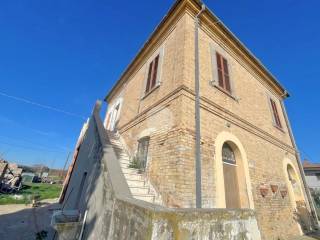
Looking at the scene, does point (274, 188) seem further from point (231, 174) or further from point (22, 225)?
point (22, 225)

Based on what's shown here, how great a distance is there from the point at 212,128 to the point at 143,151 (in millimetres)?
2522

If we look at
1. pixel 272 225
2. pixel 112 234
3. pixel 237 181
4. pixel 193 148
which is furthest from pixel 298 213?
pixel 112 234

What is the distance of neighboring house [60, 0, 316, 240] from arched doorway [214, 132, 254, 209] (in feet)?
0.10

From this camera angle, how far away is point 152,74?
720cm

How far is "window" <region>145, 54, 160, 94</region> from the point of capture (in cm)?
693

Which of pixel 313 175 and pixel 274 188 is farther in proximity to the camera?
pixel 313 175

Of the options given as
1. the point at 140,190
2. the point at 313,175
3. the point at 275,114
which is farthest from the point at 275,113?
the point at 313,175

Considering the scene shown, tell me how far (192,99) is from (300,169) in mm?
8556

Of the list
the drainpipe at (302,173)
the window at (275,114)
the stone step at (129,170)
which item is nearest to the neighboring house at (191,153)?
the stone step at (129,170)

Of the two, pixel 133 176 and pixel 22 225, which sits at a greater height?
pixel 133 176

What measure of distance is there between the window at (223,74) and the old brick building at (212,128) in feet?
0.15

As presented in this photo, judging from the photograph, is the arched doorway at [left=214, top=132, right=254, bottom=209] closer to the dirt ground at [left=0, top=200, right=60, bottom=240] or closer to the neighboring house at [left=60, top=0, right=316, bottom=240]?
the neighboring house at [left=60, top=0, right=316, bottom=240]

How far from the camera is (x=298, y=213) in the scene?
7.14 metres

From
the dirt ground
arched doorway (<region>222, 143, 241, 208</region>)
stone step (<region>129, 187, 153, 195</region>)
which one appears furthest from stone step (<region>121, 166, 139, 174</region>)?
the dirt ground
